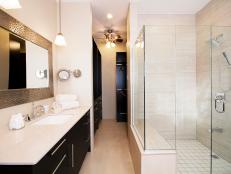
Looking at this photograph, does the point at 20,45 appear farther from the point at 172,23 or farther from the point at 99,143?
the point at 172,23

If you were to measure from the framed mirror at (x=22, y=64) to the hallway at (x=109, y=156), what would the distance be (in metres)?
1.33

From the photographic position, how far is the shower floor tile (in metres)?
2.44

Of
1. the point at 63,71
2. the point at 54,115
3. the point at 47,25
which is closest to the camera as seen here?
the point at 54,115

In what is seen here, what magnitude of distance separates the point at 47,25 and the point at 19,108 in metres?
1.51

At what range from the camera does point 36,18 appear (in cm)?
238

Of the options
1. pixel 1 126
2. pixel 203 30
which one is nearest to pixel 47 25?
pixel 1 126

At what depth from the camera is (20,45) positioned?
1990mm

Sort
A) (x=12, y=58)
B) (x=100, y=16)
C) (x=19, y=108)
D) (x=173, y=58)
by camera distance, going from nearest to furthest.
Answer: (x=12, y=58)
(x=19, y=108)
(x=173, y=58)
(x=100, y=16)

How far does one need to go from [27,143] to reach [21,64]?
43.7 inches

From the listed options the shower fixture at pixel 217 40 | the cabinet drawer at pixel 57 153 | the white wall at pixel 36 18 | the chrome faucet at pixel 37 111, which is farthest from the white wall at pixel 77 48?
the shower fixture at pixel 217 40

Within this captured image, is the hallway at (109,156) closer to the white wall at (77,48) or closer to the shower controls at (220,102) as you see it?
the white wall at (77,48)

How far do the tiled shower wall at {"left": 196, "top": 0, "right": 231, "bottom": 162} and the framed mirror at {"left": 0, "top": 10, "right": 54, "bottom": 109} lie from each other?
9.45 feet

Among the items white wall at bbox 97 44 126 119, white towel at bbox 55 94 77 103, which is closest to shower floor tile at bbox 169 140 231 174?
white towel at bbox 55 94 77 103

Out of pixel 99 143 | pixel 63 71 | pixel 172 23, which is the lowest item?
pixel 99 143
